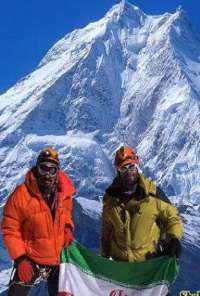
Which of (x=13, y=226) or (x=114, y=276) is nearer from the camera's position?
(x=114, y=276)

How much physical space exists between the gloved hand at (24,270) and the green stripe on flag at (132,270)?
21.6 inches

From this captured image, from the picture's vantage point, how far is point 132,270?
29.5 feet

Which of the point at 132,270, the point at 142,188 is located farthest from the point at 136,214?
the point at 132,270

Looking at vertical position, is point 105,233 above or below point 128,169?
below

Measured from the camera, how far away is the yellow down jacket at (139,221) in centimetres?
968

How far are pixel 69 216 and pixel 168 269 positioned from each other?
141 centimetres

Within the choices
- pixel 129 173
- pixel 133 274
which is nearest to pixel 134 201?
pixel 129 173

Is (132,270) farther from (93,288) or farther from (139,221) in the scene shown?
(139,221)

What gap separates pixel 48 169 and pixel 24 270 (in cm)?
111

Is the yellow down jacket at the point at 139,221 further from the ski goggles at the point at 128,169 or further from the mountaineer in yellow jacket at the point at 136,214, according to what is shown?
the ski goggles at the point at 128,169

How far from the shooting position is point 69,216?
9844 mm

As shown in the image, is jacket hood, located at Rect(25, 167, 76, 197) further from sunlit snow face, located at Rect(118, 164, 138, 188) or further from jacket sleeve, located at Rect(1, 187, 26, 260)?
sunlit snow face, located at Rect(118, 164, 138, 188)

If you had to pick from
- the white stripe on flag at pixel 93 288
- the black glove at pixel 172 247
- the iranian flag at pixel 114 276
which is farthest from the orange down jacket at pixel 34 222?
the black glove at pixel 172 247

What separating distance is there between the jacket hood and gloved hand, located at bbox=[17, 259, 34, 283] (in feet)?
2.51
